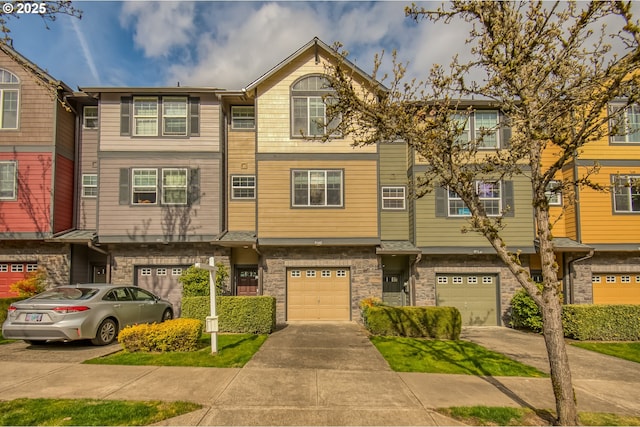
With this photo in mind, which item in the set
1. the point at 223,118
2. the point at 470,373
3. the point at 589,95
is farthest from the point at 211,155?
the point at 589,95

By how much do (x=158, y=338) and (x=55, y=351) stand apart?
7.42 feet

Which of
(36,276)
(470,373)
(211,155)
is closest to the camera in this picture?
(470,373)

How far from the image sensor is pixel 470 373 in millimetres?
7520

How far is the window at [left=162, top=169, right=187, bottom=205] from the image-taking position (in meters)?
14.2

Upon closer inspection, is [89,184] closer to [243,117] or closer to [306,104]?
[243,117]

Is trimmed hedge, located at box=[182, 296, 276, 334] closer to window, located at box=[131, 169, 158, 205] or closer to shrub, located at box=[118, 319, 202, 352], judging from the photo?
shrub, located at box=[118, 319, 202, 352]

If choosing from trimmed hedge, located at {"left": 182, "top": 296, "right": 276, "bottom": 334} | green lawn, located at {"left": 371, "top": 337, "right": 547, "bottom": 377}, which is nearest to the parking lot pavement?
trimmed hedge, located at {"left": 182, "top": 296, "right": 276, "bottom": 334}

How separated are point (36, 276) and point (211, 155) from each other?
748 centimetres

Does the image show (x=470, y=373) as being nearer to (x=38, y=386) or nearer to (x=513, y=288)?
(x=38, y=386)

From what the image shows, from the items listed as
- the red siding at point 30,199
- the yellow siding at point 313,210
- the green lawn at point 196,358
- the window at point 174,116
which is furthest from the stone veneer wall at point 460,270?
the red siding at point 30,199

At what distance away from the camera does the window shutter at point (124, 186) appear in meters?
14.1

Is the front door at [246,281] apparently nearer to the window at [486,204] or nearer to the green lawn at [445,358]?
the green lawn at [445,358]

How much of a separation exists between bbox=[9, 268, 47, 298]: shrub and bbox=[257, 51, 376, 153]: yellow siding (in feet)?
29.6

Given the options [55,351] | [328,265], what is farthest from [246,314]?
[55,351]
